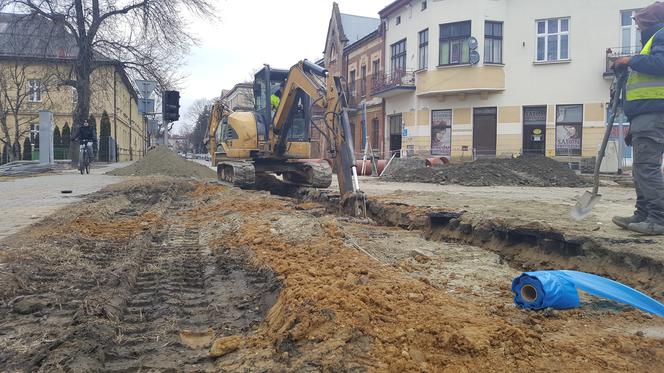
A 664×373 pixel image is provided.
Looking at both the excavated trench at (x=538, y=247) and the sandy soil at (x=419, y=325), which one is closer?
the sandy soil at (x=419, y=325)

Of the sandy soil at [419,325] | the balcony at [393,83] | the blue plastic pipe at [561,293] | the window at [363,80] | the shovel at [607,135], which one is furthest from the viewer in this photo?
the window at [363,80]

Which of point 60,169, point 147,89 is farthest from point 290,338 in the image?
point 60,169

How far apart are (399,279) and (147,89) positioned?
1565cm

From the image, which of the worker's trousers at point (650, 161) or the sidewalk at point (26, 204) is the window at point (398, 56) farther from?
the worker's trousers at point (650, 161)

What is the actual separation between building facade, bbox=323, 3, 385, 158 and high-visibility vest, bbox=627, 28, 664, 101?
75.7 feet

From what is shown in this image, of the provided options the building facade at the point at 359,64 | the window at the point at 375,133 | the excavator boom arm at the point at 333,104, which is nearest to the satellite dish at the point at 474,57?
the building facade at the point at 359,64

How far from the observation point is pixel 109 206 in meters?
8.73

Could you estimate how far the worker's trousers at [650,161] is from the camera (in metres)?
5.25

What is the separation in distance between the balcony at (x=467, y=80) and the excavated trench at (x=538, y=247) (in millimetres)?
18755

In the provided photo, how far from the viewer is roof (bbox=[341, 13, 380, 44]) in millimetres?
38438

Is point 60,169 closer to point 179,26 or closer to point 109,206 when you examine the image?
point 179,26

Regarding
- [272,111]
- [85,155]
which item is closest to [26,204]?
[272,111]

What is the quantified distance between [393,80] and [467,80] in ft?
16.1

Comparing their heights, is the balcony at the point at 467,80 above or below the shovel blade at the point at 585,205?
above
